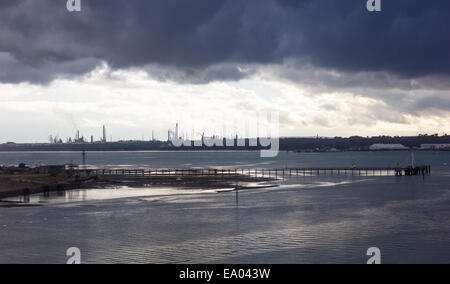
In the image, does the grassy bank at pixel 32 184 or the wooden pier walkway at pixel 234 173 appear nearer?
the grassy bank at pixel 32 184

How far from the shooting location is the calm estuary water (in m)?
27.5

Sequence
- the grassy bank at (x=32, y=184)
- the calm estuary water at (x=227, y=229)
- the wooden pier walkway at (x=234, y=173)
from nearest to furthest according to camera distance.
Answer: the calm estuary water at (x=227, y=229) < the grassy bank at (x=32, y=184) < the wooden pier walkway at (x=234, y=173)

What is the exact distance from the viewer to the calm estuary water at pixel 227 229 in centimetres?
2755

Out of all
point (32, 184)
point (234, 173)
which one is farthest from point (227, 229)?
point (234, 173)

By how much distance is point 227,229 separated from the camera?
3528cm

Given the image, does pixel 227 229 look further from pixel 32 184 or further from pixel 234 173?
pixel 234 173

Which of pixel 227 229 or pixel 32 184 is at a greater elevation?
pixel 32 184

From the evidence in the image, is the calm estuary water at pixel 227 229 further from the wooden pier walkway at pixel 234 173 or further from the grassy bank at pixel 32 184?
the wooden pier walkway at pixel 234 173

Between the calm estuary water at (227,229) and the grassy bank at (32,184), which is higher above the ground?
the grassy bank at (32,184)

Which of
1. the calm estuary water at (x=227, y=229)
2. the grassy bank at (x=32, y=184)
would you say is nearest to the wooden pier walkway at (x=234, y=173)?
the grassy bank at (x=32, y=184)

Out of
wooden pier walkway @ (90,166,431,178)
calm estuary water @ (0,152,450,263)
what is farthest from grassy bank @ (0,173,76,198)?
wooden pier walkway @ (90,166,431,178)

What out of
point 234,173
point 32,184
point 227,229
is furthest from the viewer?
point 234,173
